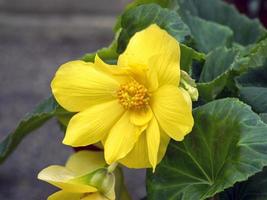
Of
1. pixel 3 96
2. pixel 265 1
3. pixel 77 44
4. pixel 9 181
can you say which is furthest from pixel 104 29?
pixel 265 1

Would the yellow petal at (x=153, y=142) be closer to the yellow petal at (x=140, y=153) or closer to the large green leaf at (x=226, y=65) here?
the yellow petal at (x=140, y=153)

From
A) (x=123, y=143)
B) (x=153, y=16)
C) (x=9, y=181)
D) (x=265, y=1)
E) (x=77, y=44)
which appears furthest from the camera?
(x=77, y=44)

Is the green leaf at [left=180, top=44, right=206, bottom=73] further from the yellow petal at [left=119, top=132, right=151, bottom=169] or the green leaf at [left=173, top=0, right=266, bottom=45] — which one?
the green leaf at [left=173, top=0, right=266, bottom=45]

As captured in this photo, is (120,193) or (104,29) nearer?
(120,193)

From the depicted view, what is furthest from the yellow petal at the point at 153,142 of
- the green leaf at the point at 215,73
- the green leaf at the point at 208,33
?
the green leaf at the point at 208,33

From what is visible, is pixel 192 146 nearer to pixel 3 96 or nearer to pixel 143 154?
pixel 143 154
